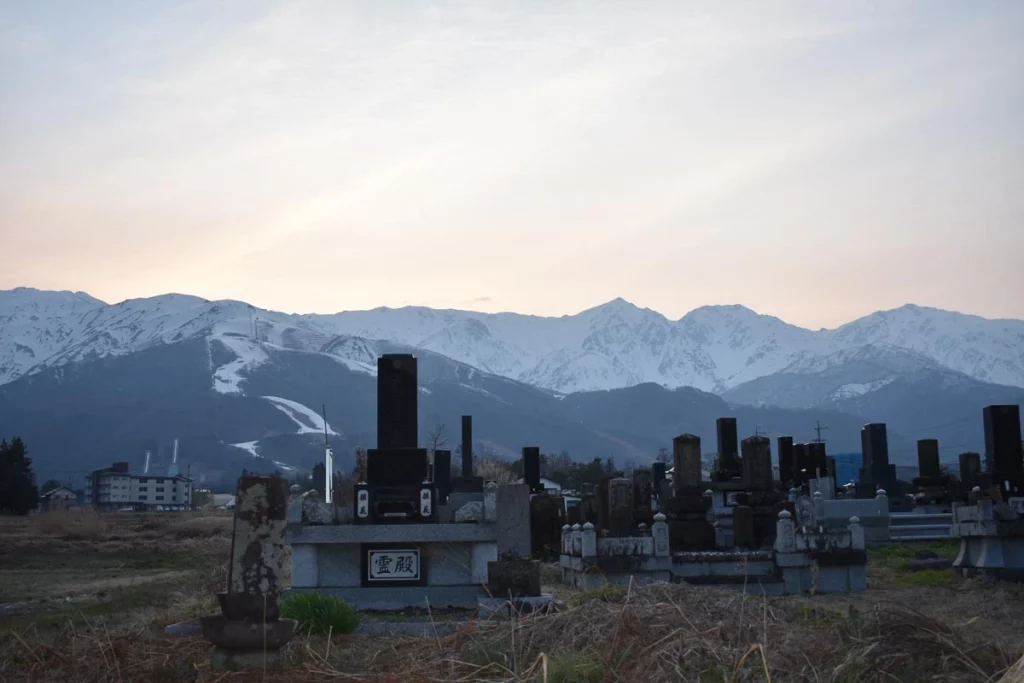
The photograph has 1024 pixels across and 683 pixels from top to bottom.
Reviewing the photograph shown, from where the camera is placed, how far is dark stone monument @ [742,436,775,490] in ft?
73.3

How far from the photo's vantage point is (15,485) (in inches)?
2170

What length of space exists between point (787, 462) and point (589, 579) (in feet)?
53.3

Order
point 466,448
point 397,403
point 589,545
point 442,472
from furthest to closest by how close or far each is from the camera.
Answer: point 466,448 < point 442,472 < point 589,545 < point 397,403

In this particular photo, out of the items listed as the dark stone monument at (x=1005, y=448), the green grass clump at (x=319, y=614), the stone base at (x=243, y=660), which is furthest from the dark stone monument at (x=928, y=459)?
the stone base at (x=243, y=660)

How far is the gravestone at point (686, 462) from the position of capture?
70.7 feet

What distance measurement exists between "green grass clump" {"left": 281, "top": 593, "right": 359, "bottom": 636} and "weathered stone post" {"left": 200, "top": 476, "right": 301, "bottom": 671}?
1.99m

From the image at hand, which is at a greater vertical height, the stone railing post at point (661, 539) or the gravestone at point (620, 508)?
the gravestone at point (620, 508)

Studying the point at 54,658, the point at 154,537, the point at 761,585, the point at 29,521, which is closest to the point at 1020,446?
the point at 761,585

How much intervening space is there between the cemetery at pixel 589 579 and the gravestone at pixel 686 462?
0.04 metres

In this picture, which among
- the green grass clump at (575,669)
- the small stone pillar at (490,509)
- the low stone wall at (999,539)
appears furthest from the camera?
the low stone wall at (999,539)

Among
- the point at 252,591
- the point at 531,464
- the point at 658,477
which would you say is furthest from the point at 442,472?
the point at 252,591

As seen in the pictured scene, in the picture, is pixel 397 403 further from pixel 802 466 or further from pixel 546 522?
pixel 802 466

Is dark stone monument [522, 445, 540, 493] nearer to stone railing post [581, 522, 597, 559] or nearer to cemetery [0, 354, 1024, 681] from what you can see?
cemetery [0, 354, 1024, 681]

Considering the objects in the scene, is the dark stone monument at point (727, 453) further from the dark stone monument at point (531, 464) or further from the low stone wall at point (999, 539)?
the low stone wall at point (999, 539)
